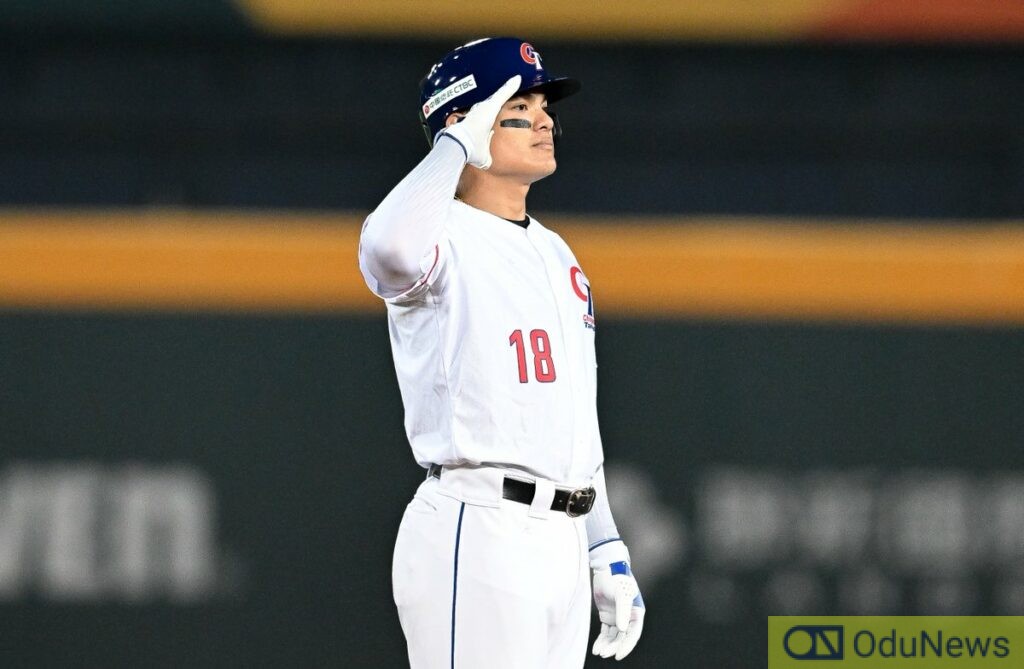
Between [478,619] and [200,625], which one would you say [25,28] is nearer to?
[200,625]

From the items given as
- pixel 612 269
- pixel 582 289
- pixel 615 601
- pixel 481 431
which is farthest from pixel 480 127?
pixel 612 269

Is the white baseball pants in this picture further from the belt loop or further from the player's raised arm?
the player's raised arm

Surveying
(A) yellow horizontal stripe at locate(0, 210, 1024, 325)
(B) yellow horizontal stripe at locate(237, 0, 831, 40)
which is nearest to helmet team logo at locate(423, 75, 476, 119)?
(A) yellow horizontal stripe at locate(0, 210, 1024, 325)

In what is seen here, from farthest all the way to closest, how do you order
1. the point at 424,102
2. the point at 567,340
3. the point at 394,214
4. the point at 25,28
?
the point at 25,28
the point at 424,102
the point at 567,340
the point at 394,214

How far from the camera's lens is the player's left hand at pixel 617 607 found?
2.48 meters

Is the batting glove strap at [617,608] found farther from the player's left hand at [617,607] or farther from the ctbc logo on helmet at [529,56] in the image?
the ctbc logo on helmet at [529,56]

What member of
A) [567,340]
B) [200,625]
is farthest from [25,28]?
[567,340]

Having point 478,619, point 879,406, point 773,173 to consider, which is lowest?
point 478,619

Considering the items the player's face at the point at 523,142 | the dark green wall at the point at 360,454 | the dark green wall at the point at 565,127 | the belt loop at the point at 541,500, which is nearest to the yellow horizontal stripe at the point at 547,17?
the dark green wall at the point at 565,127

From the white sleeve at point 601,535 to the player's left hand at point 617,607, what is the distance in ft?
0.04

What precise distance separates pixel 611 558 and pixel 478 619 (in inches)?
14.7

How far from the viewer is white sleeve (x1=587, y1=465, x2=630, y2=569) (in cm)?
253

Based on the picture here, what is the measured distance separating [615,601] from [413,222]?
82cm

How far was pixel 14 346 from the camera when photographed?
4.08 m
